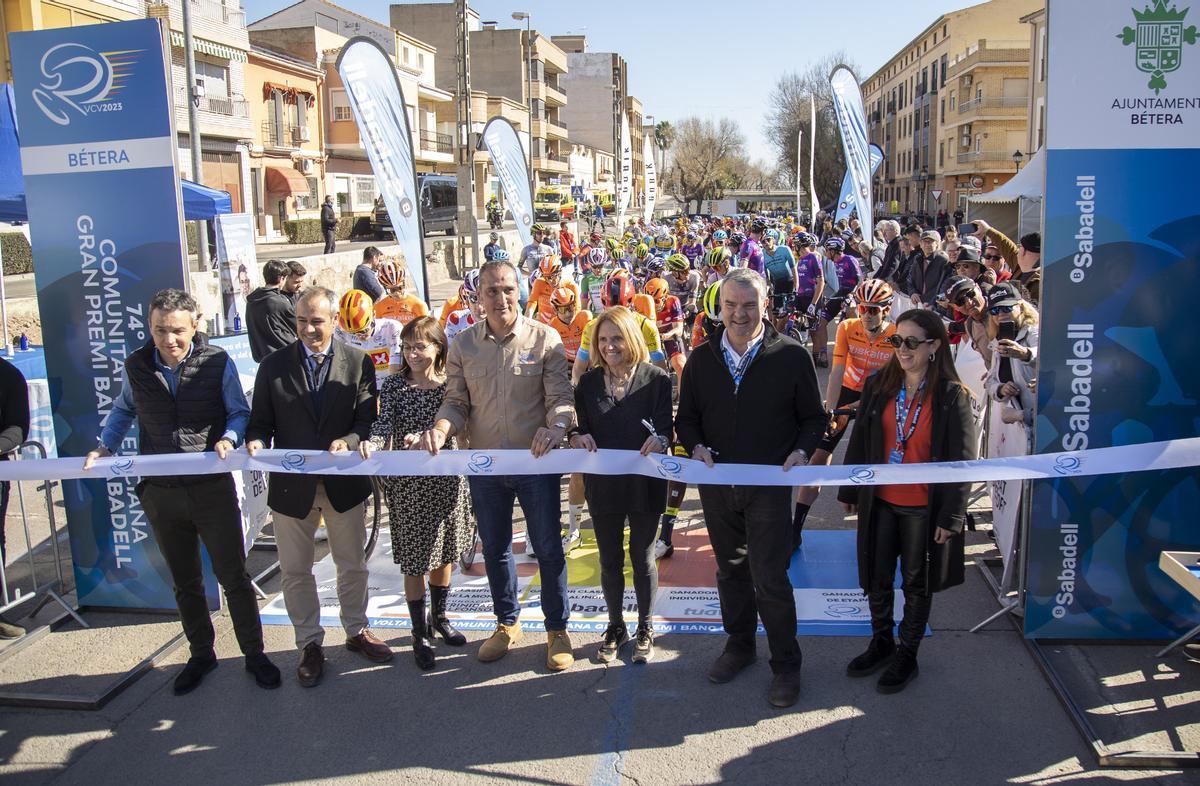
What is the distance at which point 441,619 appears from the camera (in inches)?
201

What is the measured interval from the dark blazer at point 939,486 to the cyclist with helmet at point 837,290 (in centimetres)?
840

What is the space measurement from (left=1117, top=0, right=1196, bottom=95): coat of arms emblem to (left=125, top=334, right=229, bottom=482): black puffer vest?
4.69 meters

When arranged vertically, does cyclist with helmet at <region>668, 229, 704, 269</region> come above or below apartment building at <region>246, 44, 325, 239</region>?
below

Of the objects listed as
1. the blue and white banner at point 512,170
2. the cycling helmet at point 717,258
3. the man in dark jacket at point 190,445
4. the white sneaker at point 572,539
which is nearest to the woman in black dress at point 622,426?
the man in dark jacket at point 190,445

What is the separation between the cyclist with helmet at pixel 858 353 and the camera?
6.05 metres

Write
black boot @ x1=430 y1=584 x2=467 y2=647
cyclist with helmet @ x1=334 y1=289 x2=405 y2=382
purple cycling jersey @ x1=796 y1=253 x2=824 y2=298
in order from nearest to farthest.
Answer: black boot @ x1=430 y1=584 x2=467 y2=647
cyclist with helmet @ x1=334 y1=289 x2=405 y2=382
purple cycling jersey @ x1=796 y1=253 x2=824 y2=298

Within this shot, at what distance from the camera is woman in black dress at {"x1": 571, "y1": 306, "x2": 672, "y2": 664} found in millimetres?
4430

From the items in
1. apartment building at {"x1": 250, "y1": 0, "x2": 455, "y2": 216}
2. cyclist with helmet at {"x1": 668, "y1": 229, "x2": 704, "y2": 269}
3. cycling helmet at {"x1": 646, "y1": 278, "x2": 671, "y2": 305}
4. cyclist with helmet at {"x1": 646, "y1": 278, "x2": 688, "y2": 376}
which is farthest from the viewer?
apartment building at {"x1": 250, "y1": 0, "x2": 455, "y2": 216}

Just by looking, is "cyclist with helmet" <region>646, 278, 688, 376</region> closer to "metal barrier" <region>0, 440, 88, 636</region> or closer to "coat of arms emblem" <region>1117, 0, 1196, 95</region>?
"coat of arms emblem" <region>1117, 0, 1196, 95</region>

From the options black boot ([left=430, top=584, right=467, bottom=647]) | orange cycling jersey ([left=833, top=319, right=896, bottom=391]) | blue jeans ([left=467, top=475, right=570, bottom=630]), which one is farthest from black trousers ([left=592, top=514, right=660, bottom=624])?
orange cycling jersey ([left=833, top=319, right=896, bottom=391])

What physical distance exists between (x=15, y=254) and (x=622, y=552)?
2345 centimetres

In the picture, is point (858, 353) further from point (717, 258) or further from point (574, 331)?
point (717, 258)

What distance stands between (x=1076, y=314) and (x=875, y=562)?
1577 mm

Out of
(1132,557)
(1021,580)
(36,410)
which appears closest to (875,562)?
(1021,580)
